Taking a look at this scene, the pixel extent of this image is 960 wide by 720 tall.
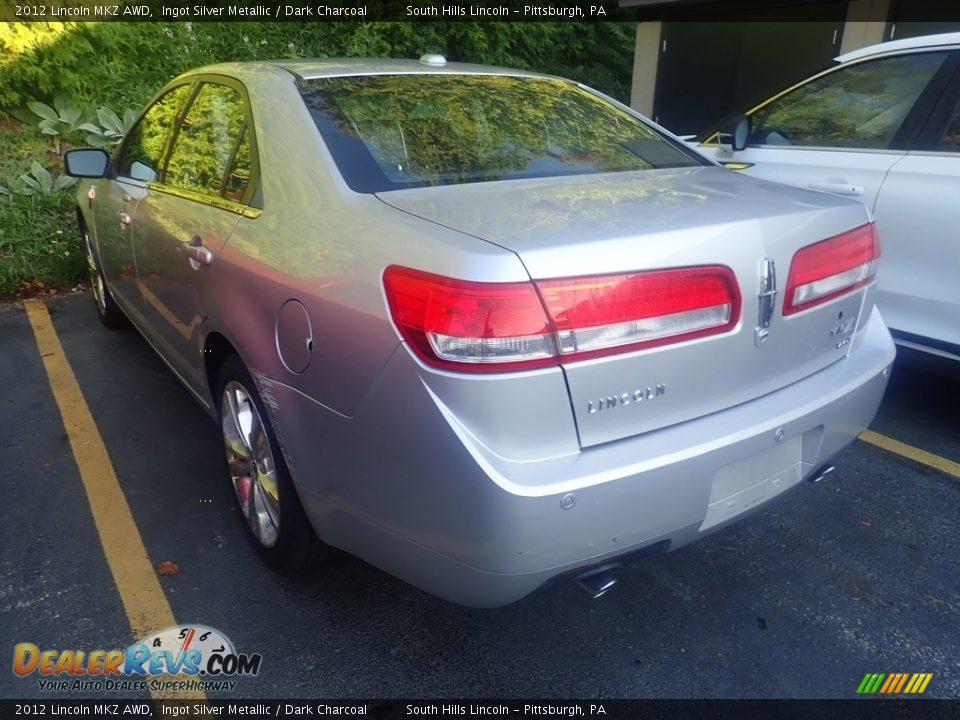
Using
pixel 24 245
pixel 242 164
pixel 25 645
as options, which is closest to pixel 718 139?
pixel 242 164

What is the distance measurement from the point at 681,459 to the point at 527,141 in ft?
4.22

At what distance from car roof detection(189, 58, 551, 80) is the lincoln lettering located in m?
1.65

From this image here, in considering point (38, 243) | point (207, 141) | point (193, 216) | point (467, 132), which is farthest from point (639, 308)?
point (38, 243)

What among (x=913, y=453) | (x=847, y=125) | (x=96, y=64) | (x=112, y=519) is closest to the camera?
(x=112, y=519)

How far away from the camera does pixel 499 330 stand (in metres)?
1.67

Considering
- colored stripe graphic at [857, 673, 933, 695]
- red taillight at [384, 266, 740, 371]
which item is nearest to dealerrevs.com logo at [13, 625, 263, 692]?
red taillight at [384, 266, 740, 371]

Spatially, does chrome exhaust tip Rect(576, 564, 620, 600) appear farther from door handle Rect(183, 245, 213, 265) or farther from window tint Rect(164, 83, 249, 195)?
window tint Rect(164, 83, 249, 195)

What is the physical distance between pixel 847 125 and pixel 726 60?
24.1 ft

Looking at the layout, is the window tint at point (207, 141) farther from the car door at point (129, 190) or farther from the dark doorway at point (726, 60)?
the dark doorway at point (726, 60)

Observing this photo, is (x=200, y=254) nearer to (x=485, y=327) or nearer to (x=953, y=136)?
(x=485, y=327)

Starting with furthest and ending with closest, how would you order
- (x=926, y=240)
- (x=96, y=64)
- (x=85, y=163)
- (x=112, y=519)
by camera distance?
(x=96, y=64), (x=85, y=163), (x=926, y=240), (x=112, y=519)

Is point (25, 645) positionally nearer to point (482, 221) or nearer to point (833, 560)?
point (482, 221)

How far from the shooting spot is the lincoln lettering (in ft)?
5.79

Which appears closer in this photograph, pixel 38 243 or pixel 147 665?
pixel 147 665
